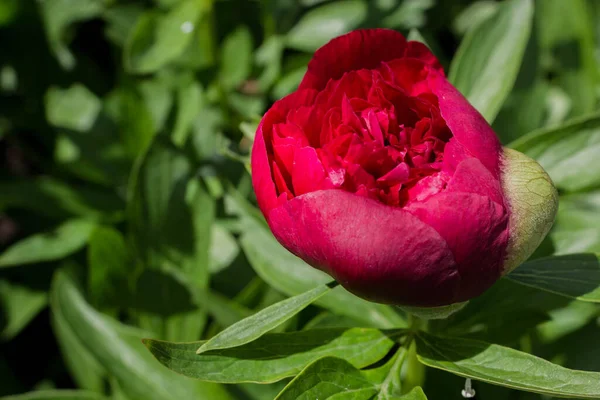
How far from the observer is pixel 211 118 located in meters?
1.70

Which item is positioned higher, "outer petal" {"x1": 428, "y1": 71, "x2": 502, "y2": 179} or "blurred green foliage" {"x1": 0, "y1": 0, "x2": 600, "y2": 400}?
"outer petal" {"x1": 428, "y1": 71, "x2": 502, "y2": 179}

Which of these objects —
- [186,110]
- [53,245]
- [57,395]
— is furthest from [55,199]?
[57,395]

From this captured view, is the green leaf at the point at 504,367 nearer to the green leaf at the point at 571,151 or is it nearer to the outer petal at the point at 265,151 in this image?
the outer petal at the point at 265,151

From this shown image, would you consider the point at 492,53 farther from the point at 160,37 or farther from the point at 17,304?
the point at 17,304

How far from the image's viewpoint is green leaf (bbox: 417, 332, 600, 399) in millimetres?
825

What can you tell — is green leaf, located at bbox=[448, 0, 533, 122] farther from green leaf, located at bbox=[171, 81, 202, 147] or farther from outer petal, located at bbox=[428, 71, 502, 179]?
green leaf, located at bbox=[171, 81, 202, 147]

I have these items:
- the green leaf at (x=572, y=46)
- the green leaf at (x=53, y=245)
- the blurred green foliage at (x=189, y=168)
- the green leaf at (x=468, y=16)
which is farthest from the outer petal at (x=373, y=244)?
the green leaf at (x=468, y=16)

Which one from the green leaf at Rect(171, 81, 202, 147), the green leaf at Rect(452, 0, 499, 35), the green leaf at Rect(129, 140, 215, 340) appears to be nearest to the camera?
the green leaf at Rect(129, 140, 215, 340)

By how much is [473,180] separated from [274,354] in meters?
0.35

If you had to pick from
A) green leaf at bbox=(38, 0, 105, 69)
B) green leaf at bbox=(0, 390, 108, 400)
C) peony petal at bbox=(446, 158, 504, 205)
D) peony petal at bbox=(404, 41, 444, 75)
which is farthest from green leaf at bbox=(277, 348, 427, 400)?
green leaf at bbox=(38, 0, 105, 69)

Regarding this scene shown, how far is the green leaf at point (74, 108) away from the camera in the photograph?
5.81ft

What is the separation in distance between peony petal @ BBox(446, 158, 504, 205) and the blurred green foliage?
12.0 inches

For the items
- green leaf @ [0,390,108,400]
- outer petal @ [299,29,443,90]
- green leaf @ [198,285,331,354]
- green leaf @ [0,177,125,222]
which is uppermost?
outer petal @ [299,29,443,90]

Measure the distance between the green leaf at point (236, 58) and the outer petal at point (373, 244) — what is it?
0.96m
